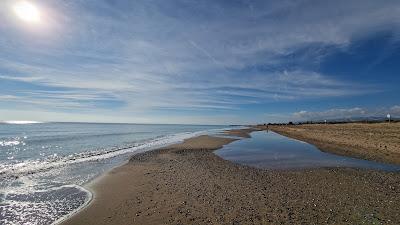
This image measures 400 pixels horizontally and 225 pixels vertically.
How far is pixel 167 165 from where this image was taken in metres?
20.6

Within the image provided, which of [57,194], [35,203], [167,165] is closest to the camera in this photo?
[35,203]

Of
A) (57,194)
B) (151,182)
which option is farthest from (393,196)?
(57,194)

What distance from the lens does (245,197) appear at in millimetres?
11633

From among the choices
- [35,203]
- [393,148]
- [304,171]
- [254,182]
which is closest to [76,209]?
[35,203]

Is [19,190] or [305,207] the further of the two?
[19,190]

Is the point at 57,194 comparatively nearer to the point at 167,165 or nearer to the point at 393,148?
the point at 167,165

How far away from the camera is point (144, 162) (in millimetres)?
22484

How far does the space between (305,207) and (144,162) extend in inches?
589

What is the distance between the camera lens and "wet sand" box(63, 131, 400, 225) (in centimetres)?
934

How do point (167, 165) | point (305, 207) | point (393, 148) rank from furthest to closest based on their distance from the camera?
point (393, 148) → point (167, 165) → point (305, 207)

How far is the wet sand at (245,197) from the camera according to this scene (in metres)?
9.34

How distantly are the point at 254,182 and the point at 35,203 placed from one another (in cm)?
1016

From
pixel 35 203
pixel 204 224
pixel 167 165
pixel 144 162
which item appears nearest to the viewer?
pixel 204 224

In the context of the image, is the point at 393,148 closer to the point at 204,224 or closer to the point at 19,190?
the point at 204,224
